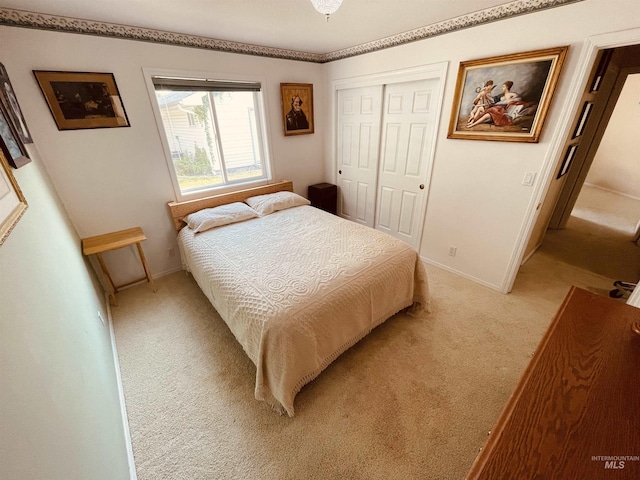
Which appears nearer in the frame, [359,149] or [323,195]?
[359,149]

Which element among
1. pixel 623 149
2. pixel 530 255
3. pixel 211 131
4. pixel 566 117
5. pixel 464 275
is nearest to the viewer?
pixel 566 117

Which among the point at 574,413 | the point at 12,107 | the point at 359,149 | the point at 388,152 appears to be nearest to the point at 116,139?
the point at 12,107

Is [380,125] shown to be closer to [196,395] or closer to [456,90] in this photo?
[456,90]

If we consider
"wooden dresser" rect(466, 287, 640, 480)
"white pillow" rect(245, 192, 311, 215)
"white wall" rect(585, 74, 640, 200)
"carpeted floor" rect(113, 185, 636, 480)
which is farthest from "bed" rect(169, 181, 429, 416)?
"white wall" rect(585, 74, 640, 200)

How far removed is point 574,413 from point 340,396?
3.92 feet

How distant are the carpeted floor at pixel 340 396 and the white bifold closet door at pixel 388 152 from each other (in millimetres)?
1249

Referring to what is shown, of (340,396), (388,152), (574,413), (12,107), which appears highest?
(12,107)

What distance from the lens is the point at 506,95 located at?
2061mm

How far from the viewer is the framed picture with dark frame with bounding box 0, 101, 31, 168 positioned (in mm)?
1221

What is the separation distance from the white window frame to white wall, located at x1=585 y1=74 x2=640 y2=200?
271 inches

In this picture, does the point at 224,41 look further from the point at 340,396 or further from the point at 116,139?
the point at 340,396

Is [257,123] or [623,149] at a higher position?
[257,123]

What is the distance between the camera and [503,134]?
2143 mm

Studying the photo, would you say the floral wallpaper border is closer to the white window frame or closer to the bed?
the white window frame
